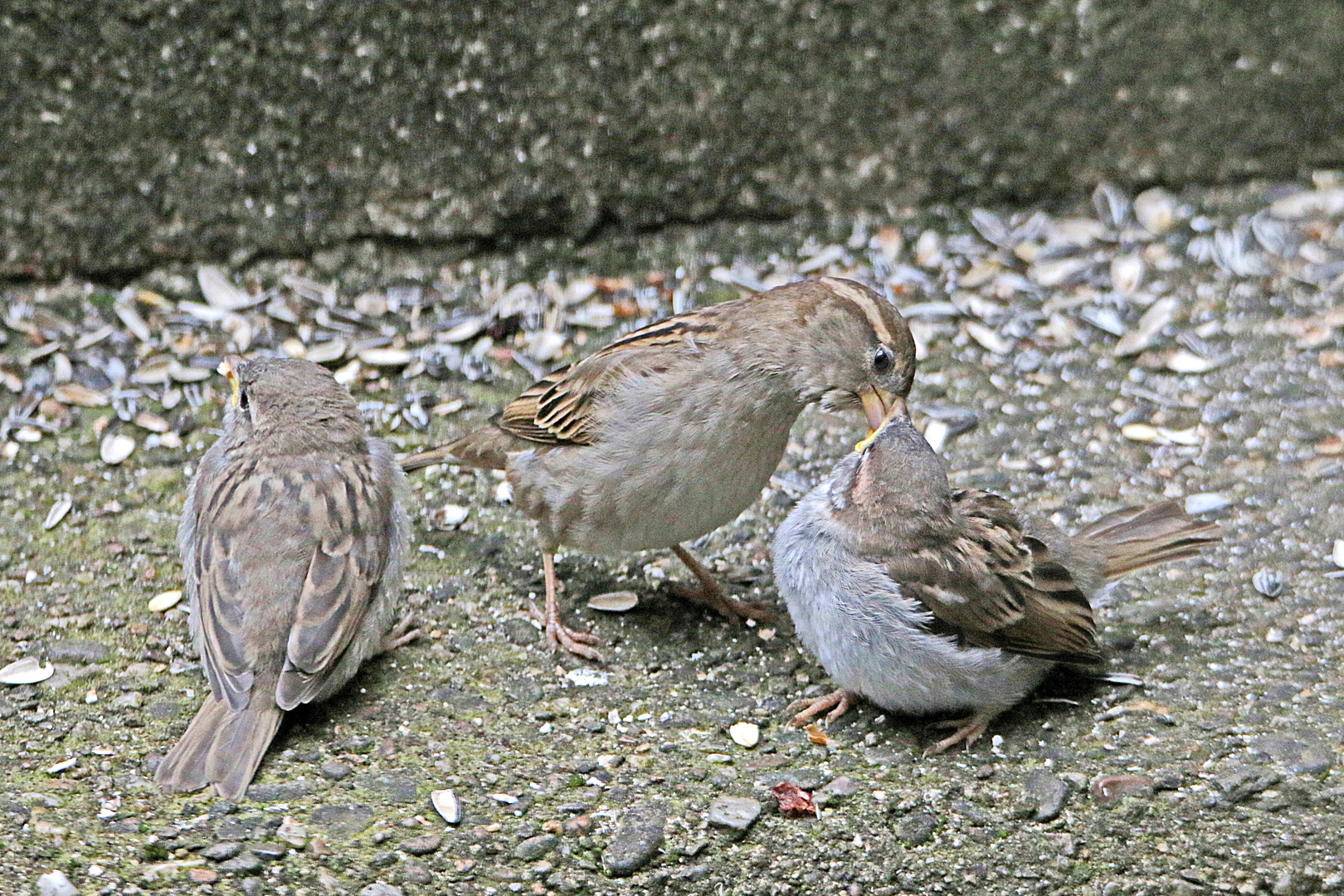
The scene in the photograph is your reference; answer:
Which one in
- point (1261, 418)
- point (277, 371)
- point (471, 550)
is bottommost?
point (471, 550)

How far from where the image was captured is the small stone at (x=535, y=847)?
349 centimetres

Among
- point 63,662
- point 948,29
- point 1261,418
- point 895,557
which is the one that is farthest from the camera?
point 948,29

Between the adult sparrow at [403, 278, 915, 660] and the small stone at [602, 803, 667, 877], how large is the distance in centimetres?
80

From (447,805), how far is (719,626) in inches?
48.1

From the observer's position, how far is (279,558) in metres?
3.96

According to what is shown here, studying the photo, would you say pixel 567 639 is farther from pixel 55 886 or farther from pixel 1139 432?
pixel 1139 432

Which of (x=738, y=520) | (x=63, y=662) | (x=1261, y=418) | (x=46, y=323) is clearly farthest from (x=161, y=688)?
(x=1261, y=418)

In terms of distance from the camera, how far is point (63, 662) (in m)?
4.22

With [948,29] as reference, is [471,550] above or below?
below

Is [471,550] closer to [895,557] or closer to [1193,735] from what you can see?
[895,557]

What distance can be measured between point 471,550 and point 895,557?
164cm

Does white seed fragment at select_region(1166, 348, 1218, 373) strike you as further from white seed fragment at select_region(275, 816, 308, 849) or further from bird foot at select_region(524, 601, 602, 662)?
white seed fragment at select_region(275, 816, 308, 849)

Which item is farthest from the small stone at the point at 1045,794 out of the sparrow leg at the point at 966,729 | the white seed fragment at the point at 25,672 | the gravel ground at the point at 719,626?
the white seed fragment at the point at 25,672

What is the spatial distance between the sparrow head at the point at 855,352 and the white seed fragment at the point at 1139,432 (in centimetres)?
145
